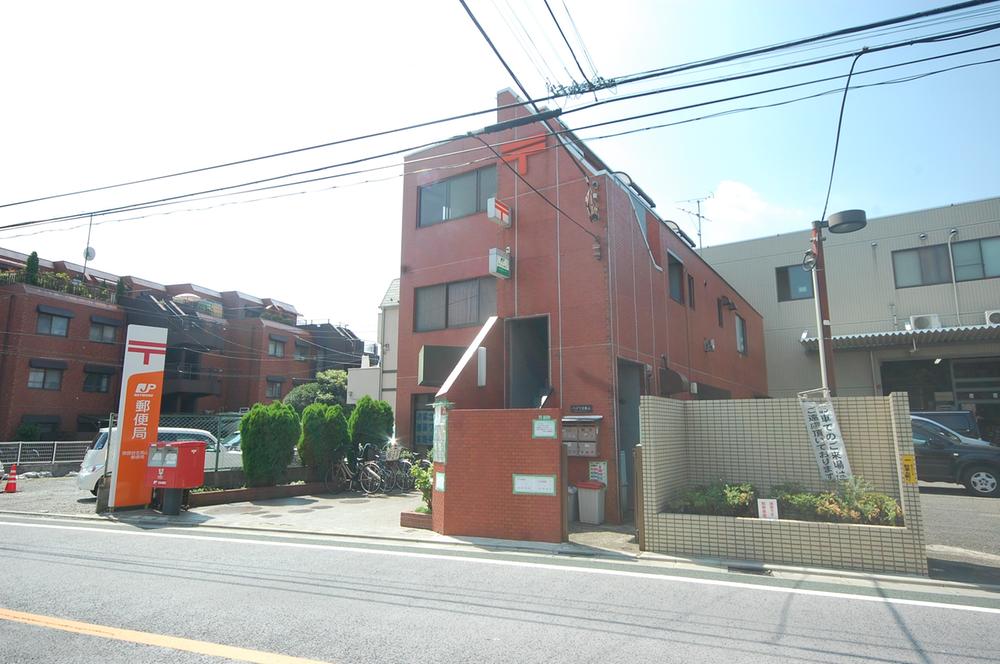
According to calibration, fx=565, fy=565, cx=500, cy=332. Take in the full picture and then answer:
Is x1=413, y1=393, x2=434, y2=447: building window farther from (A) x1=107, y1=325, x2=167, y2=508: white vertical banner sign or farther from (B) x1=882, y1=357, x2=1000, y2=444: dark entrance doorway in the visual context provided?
(B) x1=882, y1=357, x2=1000, y2=444: dark entrance doorway

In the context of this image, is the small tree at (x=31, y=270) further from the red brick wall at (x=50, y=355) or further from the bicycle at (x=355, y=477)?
the bicycle at (x=355, y=477)

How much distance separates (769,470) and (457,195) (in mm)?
10121

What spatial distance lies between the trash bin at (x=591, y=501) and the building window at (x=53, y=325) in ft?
100

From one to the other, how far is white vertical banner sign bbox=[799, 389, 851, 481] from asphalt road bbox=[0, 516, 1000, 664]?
217cm

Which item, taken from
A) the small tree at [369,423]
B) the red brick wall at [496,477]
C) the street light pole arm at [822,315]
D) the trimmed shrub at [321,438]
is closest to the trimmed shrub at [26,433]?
the trimmed shrub at [321,438]

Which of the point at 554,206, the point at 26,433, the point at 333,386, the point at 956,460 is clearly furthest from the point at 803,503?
the point at 333,386

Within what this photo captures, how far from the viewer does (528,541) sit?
8.85 meters

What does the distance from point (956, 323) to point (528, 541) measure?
22.0m

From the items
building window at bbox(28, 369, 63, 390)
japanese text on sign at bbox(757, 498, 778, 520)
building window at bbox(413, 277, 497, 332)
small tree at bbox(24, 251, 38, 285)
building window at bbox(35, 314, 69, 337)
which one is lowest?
japanese text on sign at bbox(757, 498, 778, 520)

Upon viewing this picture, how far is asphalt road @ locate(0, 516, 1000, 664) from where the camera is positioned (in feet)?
14.4

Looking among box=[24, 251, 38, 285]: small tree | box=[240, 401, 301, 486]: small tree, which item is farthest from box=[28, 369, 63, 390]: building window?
box=[240, 401, 301, 486]: small tree

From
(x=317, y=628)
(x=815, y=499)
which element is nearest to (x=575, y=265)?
(x=815, y=499)

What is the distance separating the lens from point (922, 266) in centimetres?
2297

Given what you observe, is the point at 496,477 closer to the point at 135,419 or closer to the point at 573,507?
the point at 573,507
